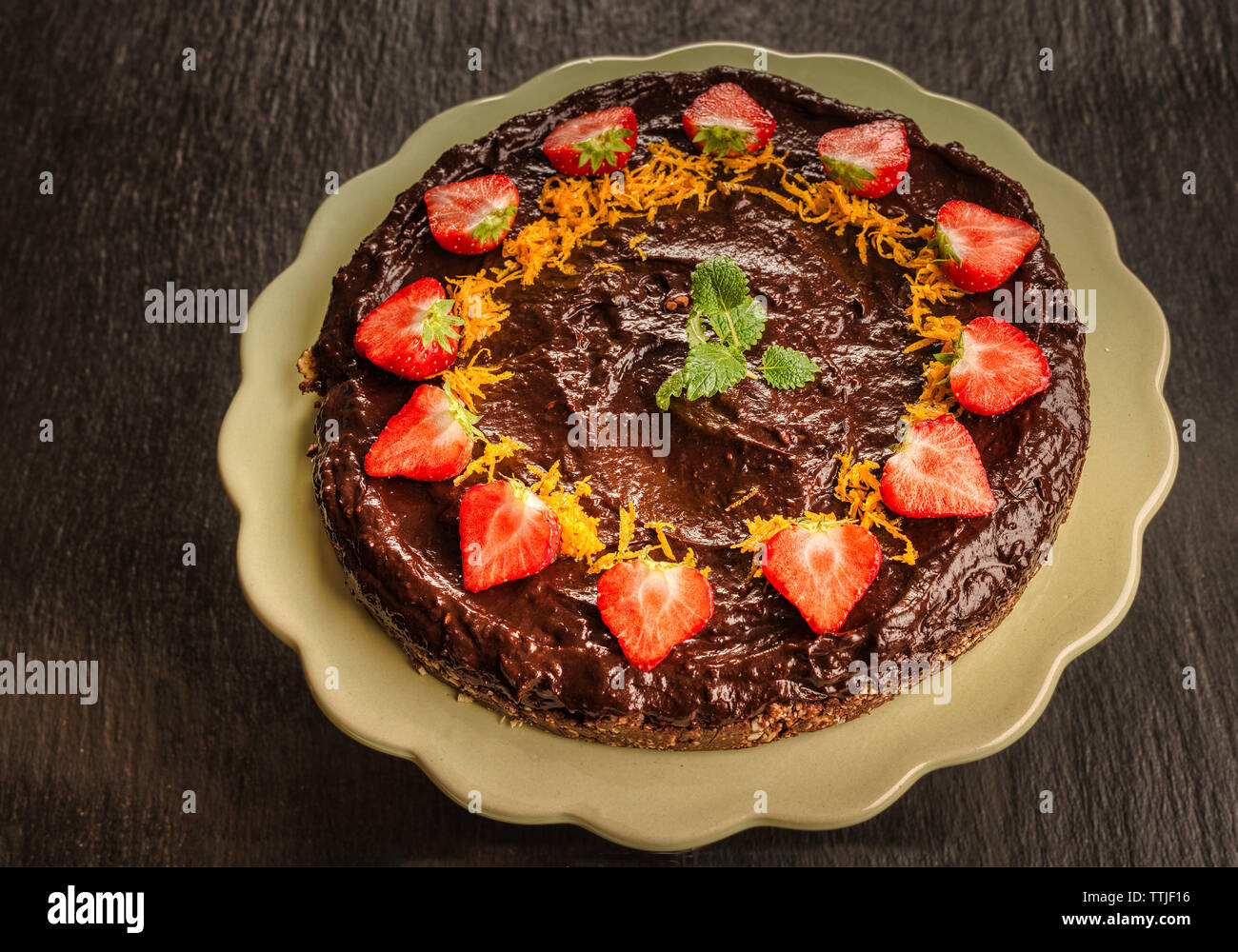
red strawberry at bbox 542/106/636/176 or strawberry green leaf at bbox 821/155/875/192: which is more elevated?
red strawberry at bbox 542/106/636/176

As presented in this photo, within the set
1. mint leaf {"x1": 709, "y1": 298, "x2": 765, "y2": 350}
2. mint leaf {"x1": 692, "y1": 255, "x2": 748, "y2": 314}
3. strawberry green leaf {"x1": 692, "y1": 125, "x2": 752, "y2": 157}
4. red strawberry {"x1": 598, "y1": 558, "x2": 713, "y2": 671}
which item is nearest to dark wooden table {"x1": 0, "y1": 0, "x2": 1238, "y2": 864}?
red strawberry {"x1": 598, "y1": 558, "x2": 713, "y2": 671}

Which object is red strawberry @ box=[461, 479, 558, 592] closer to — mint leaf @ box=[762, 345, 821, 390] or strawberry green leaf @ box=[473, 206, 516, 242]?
mint leaf @ box=[762, 345, 821, 390]

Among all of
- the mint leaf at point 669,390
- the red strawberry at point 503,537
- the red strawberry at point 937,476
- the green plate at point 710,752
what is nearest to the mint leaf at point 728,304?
the mint leaf at point 669,390

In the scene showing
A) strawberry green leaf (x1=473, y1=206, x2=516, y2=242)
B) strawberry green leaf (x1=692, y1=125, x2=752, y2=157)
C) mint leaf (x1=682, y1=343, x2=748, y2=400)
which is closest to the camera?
mint leaf (x1=682, y1=343, x2=748, y2=400)

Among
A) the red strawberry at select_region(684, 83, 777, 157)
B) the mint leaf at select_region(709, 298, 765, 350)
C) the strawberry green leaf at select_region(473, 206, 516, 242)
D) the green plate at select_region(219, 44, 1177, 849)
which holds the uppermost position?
the red strawberry at select_region(684, 83, 777, 157)

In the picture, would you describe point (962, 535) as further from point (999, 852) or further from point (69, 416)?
point (69, 416)

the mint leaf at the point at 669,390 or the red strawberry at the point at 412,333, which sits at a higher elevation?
the red strawberry at the point at 412,333

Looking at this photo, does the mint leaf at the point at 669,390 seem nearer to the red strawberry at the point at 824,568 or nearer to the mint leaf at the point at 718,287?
the mint leaf at the point at 718,287
